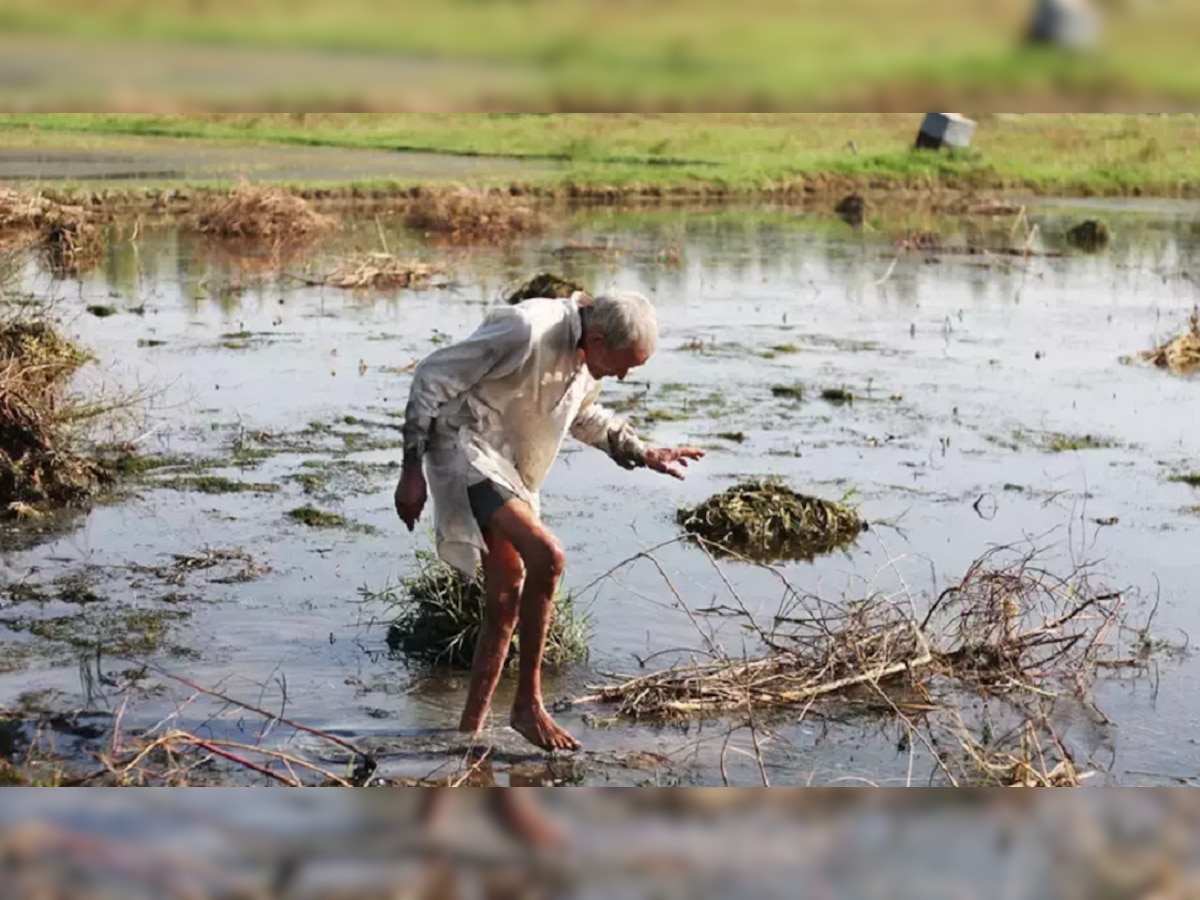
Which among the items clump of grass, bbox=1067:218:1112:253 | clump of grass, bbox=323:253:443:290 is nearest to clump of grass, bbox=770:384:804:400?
clump of grass, bbox=323:253:443:290

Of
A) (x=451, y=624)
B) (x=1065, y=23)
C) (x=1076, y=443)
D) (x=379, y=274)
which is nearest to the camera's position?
(x=1065, y=23)

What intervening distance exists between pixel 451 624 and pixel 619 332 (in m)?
2.35

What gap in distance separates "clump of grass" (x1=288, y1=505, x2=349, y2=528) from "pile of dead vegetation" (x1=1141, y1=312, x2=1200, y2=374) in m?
10.0

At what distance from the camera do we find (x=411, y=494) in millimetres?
4859

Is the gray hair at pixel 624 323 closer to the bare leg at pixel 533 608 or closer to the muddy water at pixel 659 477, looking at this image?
the bare leg at pixel 533 608

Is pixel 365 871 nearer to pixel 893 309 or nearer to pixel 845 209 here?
pixel 893 309

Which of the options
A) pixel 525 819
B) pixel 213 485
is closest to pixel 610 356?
pixel 525 819

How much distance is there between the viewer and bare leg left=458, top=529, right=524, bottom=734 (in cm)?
517

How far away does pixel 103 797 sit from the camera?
807 millimetres

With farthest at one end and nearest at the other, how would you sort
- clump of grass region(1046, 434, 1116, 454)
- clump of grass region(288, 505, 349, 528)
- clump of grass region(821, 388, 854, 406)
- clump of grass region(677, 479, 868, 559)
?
clump of grass region(821, 388, 854, 406) < clump of grass region(1046, 434, 1116, 454) < clump of grass region(288, 505, 349, 528) < clump of grass region(677, 479, 868, 559)

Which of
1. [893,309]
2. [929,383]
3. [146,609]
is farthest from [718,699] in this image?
[893,309]

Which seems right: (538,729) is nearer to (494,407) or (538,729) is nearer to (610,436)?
(610,436)

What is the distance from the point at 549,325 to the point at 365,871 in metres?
4.09

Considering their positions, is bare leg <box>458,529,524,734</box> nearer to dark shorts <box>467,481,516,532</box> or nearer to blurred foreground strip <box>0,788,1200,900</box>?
dark shorts <box>467,481,516,532</box>
